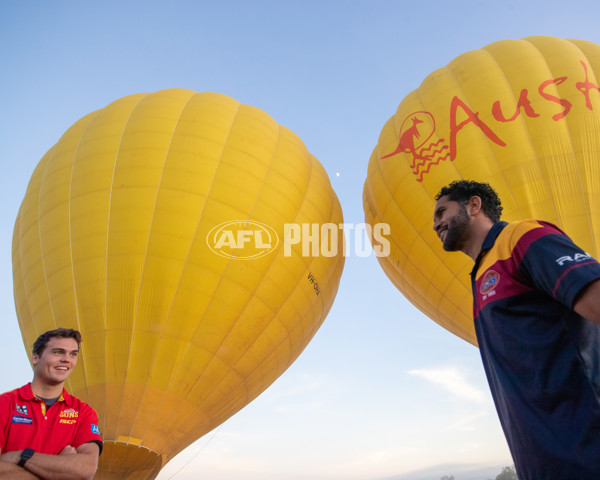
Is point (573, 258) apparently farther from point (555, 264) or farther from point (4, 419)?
point (4, 419)

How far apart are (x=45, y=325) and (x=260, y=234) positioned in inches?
147

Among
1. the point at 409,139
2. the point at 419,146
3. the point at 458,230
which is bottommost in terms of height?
the point at 458,230

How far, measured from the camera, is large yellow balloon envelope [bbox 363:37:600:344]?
8.56 meters

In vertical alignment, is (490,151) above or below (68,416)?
above

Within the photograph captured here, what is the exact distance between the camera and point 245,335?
8.38 meters

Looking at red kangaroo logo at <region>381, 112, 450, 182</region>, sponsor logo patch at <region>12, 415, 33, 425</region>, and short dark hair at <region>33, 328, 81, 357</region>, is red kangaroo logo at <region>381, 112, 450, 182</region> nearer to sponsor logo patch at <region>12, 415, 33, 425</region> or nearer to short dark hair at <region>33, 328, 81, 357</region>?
short dark hair at <region>33, 328, 81, 357</region>

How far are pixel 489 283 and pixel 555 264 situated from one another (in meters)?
0.37

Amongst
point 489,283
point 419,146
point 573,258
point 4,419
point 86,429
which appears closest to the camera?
point 573,258

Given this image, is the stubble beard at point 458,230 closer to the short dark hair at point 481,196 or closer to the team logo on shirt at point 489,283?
the short dark hair at point 481,196

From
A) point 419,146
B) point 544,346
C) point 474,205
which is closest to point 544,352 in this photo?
point 544,346

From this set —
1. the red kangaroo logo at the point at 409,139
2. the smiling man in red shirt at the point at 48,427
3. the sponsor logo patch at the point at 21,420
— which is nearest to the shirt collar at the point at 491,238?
the smiling man in red shirt at the point at 48,427

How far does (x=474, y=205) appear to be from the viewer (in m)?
2.57

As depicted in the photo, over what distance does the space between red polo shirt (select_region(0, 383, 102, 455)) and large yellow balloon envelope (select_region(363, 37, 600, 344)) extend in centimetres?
729

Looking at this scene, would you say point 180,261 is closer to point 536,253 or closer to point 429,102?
point 429,102
